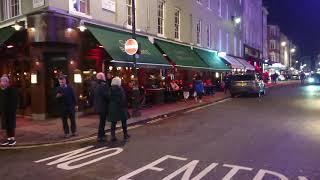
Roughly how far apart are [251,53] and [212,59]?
73.3 feet

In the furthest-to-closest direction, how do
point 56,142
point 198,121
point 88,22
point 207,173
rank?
point 88,22, point 198,121, point 56,142, point 207,173

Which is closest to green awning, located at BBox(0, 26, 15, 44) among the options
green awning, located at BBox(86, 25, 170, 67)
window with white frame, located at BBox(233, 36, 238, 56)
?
green awning, located at BBox(86, 25, 170, 67)

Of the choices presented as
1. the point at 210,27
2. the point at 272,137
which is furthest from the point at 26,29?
the point at 210,27

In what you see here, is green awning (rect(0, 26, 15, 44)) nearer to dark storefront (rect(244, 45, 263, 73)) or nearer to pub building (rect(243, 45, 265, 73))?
pub building (rect(243, 45, 265, 73))

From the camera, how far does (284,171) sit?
776cm

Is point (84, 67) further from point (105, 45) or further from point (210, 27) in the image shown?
point (210, 27)

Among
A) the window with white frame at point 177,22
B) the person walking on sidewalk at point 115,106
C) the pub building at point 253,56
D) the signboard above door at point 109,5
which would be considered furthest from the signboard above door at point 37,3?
the pub building at point 253,56

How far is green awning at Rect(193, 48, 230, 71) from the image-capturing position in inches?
1219

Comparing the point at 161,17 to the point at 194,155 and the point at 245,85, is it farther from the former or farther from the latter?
the point at 194,155

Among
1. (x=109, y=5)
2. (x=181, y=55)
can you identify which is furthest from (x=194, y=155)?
(x=181, y=55)

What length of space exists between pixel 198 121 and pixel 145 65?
5.23 meters

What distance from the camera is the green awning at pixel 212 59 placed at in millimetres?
30959

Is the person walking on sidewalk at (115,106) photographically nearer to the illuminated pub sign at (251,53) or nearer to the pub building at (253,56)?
the pub building at (253,56)

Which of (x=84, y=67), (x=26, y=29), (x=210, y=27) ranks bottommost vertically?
(x=84, y=67)
